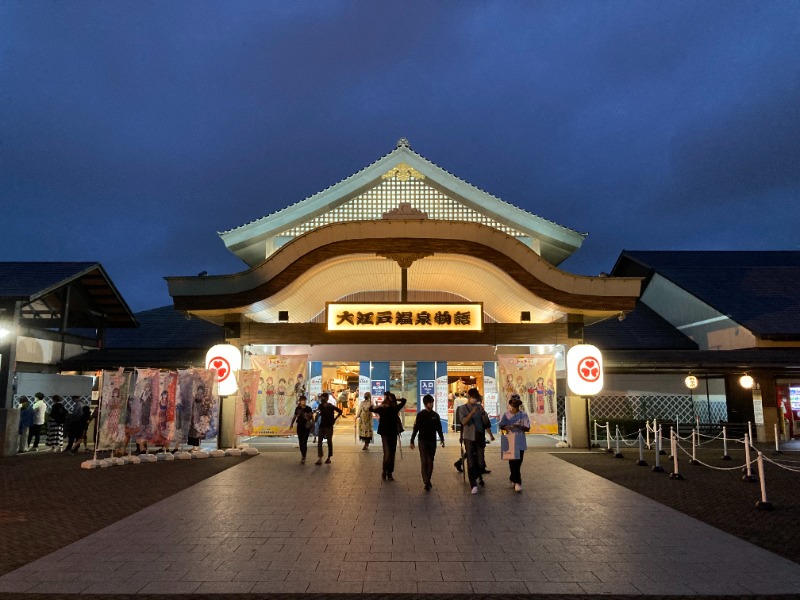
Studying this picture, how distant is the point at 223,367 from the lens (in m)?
18.5

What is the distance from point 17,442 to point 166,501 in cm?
1151

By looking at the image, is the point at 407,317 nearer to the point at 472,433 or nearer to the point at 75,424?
the point at 472,433

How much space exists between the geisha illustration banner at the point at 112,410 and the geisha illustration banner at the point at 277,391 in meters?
4.64

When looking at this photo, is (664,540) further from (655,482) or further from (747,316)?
(747,316)

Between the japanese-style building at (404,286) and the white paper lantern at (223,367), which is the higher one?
the japanese-style building at (404,286)

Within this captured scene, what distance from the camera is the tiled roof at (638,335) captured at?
86.1ft

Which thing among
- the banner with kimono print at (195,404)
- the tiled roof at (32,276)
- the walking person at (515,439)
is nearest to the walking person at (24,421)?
the tiled roof at (32,276)

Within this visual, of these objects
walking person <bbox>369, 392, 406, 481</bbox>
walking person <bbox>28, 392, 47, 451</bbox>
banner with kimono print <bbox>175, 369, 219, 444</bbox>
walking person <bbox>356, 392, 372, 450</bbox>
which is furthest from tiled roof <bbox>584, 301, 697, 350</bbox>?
walking person <bbox>28, 392, 47, 451</bbox>

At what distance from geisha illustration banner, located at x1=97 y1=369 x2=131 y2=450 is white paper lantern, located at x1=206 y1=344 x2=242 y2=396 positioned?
8.74 feet

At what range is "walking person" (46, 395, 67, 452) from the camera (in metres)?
19.7

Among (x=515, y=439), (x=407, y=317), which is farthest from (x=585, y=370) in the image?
(x=515, y=439)

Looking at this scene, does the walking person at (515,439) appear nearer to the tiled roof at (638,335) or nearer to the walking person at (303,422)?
the walking person at (303,422)

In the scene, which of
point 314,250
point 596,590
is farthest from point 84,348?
point 596,590

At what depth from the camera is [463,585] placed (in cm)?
583
